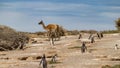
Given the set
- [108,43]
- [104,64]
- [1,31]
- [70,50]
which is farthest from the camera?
[1,31]

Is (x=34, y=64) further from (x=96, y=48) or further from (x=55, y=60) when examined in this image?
(x=96, y=48)

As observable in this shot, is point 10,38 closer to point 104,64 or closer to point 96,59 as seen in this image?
point 96,59

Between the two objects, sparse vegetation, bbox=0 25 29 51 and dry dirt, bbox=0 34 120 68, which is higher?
sparse vegetation, bbox=0 25 29 51

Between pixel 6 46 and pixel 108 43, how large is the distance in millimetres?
12697

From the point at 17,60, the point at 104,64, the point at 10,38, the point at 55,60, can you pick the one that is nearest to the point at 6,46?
the point at 10,38

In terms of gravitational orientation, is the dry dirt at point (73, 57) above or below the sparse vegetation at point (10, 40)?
below

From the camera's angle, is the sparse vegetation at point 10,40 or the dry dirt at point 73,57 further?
the sparse vegetation at point 10,40

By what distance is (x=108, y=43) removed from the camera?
4550cm

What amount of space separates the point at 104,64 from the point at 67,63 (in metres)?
3.21

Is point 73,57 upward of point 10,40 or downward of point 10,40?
downward

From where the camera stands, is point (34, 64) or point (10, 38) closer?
point (34, 64)

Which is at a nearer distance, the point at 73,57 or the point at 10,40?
the point at 73,57

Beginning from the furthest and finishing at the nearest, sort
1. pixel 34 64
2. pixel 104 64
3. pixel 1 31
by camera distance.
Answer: pixel 1 31 → pixel 34 64 → pixel 104 64

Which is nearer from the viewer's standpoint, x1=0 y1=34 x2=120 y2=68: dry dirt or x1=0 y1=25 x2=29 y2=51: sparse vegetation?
x1=0 y1=34 x2=120 y2=68: dry dirt
